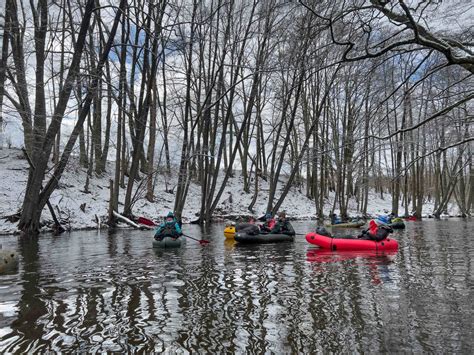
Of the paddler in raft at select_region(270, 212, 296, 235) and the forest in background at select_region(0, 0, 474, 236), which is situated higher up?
the forest in background at select_region(0, 0, 474, 236)

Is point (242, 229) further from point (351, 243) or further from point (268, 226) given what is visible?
point (351, 243)

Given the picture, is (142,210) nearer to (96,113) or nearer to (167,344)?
(96,113)

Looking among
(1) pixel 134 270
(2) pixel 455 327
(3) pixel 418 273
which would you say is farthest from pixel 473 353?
(1) pixel 134 270

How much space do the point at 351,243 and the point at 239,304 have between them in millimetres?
7267

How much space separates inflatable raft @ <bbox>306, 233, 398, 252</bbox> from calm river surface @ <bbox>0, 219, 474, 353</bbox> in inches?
53.4

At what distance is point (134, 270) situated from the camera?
8672mm

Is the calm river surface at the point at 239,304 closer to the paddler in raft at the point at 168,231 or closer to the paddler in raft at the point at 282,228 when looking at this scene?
the paddler in raft at the point at 168,231

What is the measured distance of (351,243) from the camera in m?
12.2

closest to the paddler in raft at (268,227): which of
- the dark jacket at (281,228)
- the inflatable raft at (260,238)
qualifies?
the dark jacket at (281,228)

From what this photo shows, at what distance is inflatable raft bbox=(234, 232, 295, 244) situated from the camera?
45.7 feet

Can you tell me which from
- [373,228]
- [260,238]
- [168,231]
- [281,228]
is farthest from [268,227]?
[168,231]

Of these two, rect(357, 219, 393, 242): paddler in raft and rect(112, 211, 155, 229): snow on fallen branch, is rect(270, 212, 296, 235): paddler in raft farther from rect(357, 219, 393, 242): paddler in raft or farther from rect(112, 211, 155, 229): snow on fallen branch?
rect(112, 211, 155, 229): snow on fallen branch

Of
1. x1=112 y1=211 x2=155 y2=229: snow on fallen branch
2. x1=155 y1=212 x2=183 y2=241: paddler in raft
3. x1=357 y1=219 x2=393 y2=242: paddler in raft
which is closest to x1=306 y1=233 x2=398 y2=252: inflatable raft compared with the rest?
x1=357 y1=219 x2=393 y2=242: paddler in raft

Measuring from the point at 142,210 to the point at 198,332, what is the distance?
20233 millimetres
